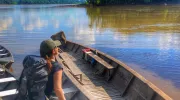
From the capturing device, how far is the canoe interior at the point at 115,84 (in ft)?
20.2

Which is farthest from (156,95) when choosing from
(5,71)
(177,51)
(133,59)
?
(177,51)

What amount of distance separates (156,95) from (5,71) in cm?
485

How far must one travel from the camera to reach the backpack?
423 cm

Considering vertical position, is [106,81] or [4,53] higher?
[4,53]

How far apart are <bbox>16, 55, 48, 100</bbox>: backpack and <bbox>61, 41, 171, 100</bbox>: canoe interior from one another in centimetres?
143

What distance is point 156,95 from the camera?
18.9 feet

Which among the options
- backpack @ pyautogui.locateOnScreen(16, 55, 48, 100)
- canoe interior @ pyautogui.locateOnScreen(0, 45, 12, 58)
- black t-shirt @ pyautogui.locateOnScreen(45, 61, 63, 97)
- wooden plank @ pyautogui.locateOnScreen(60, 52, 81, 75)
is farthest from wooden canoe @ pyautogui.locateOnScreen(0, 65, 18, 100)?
canoe interior @ pyautogui.locateOnScreen(0, 45, 12, 58)

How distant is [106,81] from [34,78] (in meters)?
4.66

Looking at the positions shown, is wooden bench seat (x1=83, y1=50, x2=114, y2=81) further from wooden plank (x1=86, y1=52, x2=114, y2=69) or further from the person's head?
the person's head

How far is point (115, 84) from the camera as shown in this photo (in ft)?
26.7

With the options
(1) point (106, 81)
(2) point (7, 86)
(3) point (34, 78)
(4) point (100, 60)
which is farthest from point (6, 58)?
(3) point (34, 78)

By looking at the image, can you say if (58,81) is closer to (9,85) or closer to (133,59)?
(9,85)

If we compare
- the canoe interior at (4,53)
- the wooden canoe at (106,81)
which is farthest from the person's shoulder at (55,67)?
the canoe interior at (4,53)

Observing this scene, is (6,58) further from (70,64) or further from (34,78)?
(34,78)
